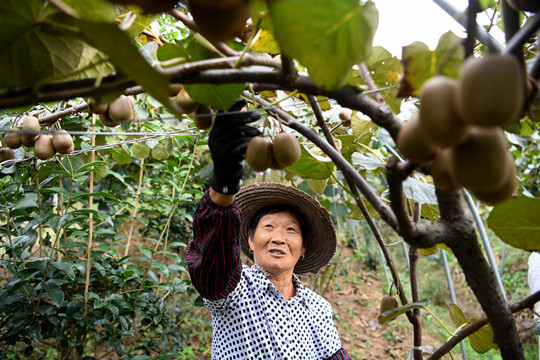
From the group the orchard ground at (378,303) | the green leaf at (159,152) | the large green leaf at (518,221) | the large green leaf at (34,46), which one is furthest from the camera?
the orchard ground at (378,303)

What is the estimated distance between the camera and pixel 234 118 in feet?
2.51

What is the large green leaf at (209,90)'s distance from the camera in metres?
0.50

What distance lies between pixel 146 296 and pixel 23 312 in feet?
1.48

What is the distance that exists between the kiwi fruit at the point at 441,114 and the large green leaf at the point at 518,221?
24 centimetres

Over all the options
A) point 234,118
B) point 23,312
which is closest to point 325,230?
point 234,118

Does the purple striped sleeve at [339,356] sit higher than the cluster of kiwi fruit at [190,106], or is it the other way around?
the cluster of kiwi fruit at [190,106]

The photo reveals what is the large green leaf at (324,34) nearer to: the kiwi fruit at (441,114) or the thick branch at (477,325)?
the kiwi fruit at (441,114)

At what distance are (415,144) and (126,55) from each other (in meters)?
0.22

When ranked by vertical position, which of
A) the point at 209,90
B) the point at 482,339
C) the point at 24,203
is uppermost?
the point at 24,203

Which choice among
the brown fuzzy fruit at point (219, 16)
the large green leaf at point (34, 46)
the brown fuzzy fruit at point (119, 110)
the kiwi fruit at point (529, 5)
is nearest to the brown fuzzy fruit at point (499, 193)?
the kiwi fruit at point (529, 5)

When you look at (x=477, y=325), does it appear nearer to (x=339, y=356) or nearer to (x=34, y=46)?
(x=34, y=46)

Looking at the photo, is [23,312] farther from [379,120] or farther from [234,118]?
[379,120]

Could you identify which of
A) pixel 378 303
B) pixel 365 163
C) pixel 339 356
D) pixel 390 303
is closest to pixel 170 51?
pixel 365 163

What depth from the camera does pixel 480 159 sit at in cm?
28
